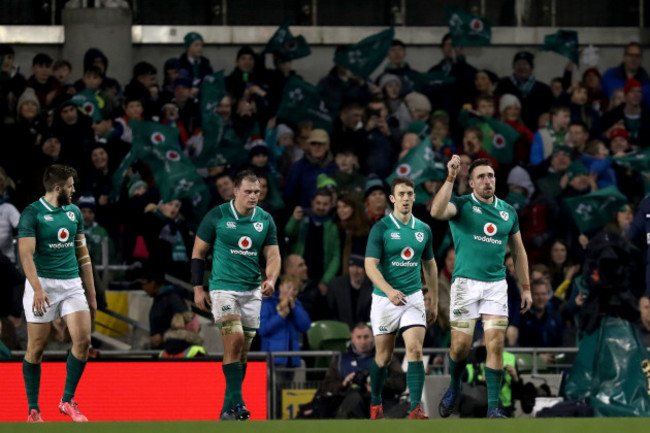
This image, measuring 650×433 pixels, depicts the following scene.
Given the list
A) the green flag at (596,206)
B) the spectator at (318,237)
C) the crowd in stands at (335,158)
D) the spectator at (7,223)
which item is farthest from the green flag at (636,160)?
the spectator at (7,223)

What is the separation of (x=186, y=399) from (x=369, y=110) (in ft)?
18.6

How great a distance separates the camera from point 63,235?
12266 millimetres

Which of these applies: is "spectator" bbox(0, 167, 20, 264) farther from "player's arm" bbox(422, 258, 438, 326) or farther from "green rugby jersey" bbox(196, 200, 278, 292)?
"player's arm" bbox(422, 258, 438, 326)

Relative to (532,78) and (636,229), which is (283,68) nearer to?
(532,78)

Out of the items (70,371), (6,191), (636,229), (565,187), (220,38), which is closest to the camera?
(70,371)

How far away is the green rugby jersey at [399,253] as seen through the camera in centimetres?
1258

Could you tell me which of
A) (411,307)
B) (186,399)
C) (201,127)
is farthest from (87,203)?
(411,307)

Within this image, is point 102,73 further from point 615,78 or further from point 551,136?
point 615,78

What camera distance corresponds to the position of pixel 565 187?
1794 centimetres

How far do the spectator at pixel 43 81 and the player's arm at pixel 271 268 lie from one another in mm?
6657

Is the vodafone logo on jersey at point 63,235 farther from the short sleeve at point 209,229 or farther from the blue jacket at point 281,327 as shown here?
the blue jacket at point 281,327

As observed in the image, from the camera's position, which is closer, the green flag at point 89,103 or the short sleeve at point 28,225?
the short sleeve at point 28,225

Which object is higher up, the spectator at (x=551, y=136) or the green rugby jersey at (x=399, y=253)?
the spectator at (x=551, y=136)

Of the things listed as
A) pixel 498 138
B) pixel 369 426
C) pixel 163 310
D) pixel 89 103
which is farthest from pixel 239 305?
pixel 498 138
